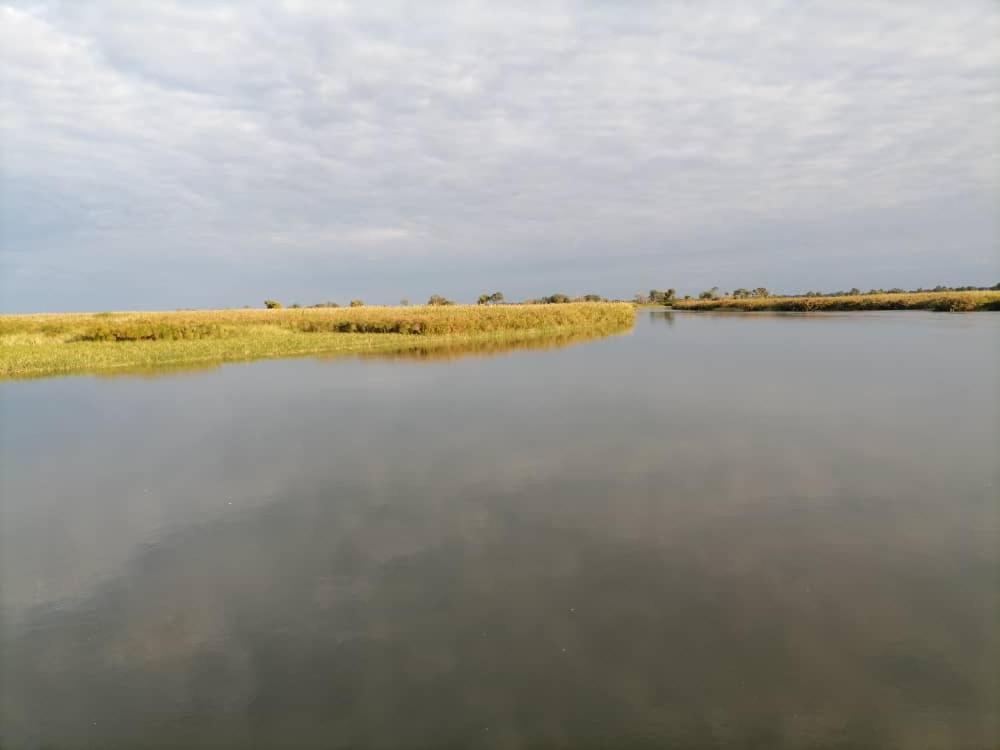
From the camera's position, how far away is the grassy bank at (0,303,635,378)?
80.6ft

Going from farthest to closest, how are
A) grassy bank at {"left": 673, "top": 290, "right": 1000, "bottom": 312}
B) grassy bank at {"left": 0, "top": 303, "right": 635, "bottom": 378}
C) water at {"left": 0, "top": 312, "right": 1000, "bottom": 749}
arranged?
grassy bank at {"left": 673, "top": 290, "right": 1000, "bottom": 312} → grassy bank at {"left": 0, "top": 303, "right": 635, "bottom": 378} → water at {"left": 0, "top": 312, "right": 1000, "bottom": 749}

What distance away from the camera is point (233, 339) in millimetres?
32656

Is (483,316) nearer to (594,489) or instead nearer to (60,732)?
(594,489)

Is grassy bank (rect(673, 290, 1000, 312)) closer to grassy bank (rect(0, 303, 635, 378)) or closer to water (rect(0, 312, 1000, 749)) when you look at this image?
grassy bank (rect(0, 303, 635, 378))

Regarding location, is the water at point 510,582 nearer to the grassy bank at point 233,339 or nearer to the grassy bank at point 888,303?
the grassy bank at point 233,339

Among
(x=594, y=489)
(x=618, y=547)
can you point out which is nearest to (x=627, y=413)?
(x=594, y=489)

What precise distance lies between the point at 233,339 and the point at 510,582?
3169 cm

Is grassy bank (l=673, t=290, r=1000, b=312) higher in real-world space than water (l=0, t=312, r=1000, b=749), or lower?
higher

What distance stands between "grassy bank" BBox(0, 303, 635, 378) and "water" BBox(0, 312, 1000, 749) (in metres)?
13.7

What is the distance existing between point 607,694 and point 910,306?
7749 centimetres

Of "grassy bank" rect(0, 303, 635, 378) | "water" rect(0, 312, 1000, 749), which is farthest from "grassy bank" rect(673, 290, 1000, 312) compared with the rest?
"water" rect(0, 312, 1000, 749)

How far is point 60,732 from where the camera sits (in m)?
3.88

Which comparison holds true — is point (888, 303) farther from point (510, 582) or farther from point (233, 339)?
point (510, 582)

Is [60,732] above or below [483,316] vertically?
below
